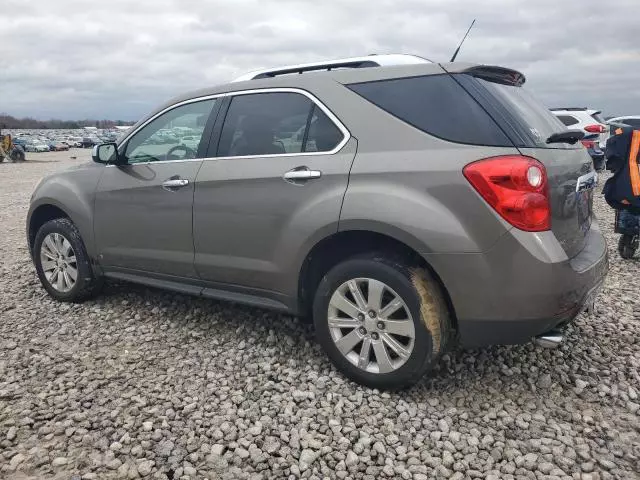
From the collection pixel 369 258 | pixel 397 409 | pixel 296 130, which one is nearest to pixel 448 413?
pixel 397 409

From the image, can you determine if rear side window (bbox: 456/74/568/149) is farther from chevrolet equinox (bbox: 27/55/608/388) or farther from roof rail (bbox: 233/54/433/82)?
roof rail (bbox: 233/54/433/82)

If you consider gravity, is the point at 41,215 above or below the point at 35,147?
above

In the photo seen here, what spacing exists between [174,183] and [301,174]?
109cm

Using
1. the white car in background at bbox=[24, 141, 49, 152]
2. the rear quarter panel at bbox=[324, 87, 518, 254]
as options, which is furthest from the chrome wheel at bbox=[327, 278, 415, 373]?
the white car in background at bbox=[24, 141, 49, 152]

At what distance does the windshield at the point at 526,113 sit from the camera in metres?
2.81

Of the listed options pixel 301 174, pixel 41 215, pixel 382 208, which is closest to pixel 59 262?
pixel 41 215

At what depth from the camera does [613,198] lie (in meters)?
5.70

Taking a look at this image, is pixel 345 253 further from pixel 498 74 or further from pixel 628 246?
pixel 628 246

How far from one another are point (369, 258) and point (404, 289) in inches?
10.9

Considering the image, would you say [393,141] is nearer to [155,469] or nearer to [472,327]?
[472,327]

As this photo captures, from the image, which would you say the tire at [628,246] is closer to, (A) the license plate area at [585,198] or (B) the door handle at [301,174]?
(A) the license plate area at [585,198]

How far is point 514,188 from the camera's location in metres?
2.59

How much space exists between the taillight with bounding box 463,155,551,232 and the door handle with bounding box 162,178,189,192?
1972mm

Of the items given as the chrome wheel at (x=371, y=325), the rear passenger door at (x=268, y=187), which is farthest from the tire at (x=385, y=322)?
the rear passenger door at (x=268, y=187)
